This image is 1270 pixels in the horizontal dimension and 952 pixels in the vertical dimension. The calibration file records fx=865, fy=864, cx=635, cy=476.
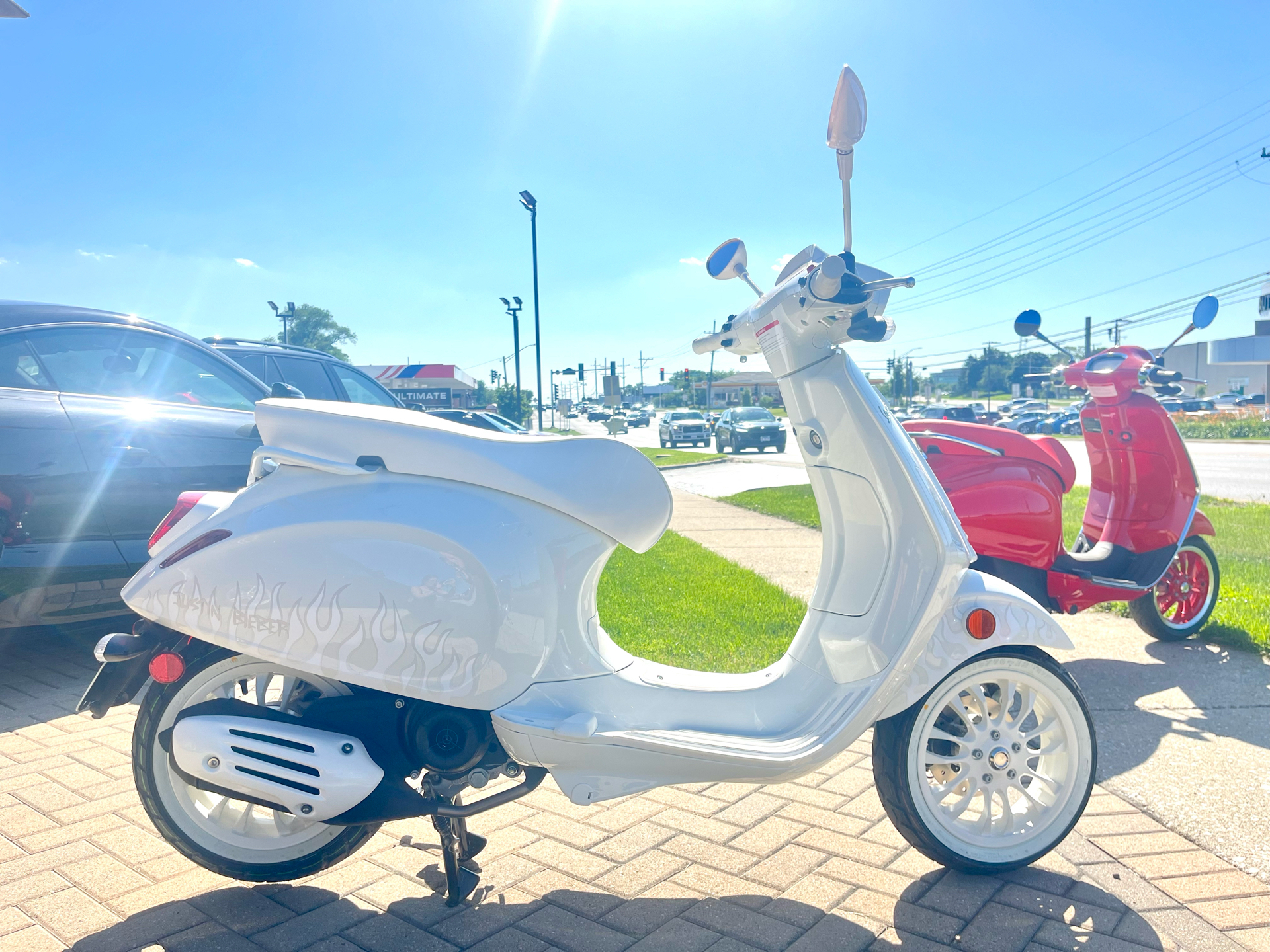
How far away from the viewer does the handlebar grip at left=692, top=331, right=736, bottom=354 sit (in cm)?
296

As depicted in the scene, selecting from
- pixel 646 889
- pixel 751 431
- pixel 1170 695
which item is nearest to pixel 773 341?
pixel 646 889

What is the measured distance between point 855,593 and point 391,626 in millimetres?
1344

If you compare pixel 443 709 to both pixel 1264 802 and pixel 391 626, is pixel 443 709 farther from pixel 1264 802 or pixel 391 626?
pixel 1264 802

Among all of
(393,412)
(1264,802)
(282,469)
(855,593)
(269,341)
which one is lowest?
(1264,802)

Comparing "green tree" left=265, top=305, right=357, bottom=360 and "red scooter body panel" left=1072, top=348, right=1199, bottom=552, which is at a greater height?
"green tree" left=265, top=305, right=357, bottom=360

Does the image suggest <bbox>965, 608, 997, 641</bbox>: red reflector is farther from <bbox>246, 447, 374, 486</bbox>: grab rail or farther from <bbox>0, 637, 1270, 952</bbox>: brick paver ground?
<bbox>246, 447, 374, 486</bbox>: grab rail

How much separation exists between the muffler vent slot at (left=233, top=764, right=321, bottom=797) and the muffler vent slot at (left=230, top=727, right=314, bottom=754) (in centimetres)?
7

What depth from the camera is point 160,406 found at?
161 inches

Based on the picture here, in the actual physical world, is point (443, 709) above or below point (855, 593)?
below

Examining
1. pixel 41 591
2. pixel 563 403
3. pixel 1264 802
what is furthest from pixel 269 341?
pixel 563 403

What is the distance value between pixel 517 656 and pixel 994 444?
291 centimetres

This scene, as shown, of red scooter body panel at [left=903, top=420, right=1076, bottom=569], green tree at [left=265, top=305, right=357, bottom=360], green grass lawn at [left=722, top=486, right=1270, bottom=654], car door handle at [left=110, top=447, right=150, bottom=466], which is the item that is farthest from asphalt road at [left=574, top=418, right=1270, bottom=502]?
green tree at [left=265, top=305, right=357, bottom=360]

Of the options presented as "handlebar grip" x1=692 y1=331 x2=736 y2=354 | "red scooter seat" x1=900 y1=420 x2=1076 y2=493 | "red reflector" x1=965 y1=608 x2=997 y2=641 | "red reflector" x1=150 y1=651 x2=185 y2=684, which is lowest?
"red reflector" x1=150 y1=651 x2=185 y2=684

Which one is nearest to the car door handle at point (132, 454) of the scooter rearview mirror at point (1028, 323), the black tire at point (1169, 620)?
the scooter rearview mirror at point (1028, 323)
